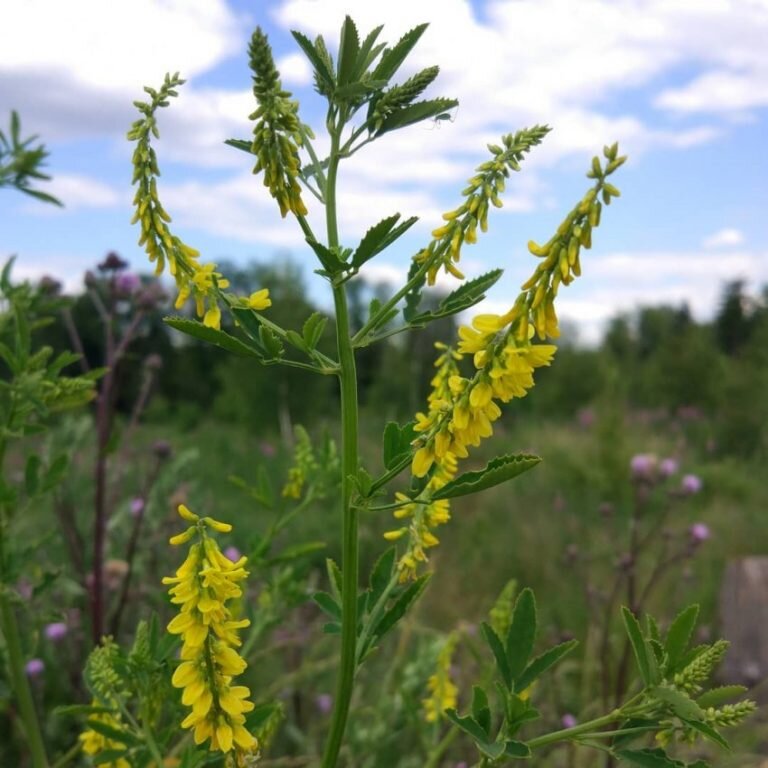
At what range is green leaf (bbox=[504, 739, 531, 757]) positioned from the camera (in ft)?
3.37

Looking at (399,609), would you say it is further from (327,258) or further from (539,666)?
(327,258)

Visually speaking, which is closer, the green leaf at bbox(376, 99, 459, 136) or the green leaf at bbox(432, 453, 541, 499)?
the green leaf at bbox(432, 453, 541, 499)

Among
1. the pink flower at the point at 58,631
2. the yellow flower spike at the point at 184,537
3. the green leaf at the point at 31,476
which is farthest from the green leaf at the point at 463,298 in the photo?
the pink flower at the point at 58,631

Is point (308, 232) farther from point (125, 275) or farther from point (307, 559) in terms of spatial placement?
point (125, 275)

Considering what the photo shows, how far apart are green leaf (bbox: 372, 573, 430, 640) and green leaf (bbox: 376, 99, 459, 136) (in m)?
0.67

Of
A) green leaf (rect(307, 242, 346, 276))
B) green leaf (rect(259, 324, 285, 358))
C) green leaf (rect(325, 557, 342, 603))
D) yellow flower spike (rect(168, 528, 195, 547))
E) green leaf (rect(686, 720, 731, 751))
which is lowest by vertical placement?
green leaf (rect(686, 720, 731, 751))

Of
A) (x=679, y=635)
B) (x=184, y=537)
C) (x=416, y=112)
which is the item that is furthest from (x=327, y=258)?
(x=679, y=635)

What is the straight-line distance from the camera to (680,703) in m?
1.02

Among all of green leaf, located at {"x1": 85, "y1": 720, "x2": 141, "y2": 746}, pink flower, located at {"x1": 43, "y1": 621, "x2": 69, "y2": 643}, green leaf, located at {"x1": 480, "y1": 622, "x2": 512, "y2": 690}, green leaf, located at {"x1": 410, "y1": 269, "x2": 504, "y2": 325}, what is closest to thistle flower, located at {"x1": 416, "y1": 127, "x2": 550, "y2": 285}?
green leaf, located at {"x1": 410, "y1": 269, "x2": 504, "y2": 325}

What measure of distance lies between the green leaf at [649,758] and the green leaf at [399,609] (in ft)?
1.16

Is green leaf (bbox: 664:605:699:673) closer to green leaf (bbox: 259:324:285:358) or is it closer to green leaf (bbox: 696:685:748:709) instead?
green leaf (bbox: 696:685:748:709)

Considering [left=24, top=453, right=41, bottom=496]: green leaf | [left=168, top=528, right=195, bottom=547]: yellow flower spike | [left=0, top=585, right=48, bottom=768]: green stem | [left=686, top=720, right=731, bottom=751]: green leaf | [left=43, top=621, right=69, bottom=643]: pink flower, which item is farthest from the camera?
[left=43, top=621, right=69, bottom=643]: pink flower

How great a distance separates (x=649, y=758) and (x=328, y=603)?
0.52 metres

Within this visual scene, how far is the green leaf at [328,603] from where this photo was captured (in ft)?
4.19
